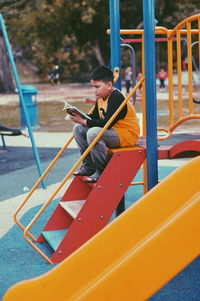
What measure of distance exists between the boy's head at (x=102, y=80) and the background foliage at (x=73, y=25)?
24.5m

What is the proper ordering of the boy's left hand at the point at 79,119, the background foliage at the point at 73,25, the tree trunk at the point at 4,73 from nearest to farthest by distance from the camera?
the boy's left hand at the point at 79,119 < the tree trunk at the point at 4,73 < the background foliage at the point at 73,25

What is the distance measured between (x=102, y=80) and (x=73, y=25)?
1217 inches

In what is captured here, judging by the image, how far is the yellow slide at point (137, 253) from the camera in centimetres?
290

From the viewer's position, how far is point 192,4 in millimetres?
32969

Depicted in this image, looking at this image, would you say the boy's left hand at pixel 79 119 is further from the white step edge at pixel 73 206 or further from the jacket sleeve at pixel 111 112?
the white step edge at pixel 73 206

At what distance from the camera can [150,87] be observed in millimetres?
4309

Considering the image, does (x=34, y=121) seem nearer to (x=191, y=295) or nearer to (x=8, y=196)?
(x=8, y=196)

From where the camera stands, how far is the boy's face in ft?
14.8

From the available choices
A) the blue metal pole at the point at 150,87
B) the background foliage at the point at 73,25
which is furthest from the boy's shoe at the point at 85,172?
the background foliage at the point at 73,25

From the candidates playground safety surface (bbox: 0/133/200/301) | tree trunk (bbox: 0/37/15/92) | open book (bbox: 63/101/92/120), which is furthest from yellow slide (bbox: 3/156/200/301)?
tree trunk (bbox: 0/37/15/92)

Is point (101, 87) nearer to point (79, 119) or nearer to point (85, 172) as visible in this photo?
point (79, 119)

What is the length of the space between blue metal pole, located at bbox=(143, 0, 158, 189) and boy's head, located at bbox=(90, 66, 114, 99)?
342mm

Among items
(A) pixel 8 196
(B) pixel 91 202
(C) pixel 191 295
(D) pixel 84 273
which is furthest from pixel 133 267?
(A) pixel 8 196

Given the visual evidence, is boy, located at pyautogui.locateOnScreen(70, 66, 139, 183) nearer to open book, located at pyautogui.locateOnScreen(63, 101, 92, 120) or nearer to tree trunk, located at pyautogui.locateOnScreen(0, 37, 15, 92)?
open book, located at pyautogui.locateOnScreen(63, 101, 92, 120)
